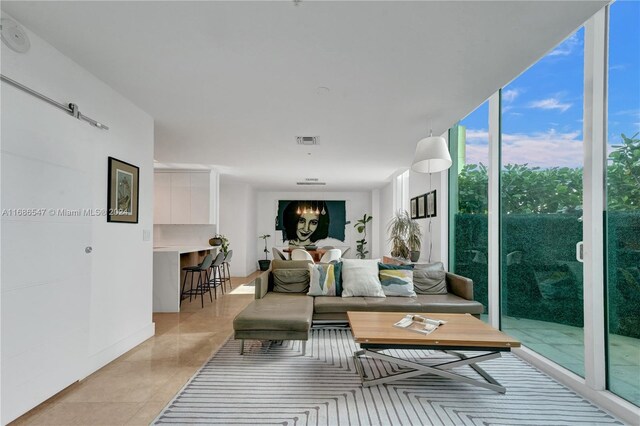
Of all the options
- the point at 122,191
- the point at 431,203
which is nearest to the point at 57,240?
the point at 122,191

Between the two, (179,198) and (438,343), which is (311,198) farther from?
(438,343)

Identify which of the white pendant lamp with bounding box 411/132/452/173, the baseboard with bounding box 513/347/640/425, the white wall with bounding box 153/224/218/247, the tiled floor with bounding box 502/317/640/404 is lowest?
the baseboard with bounding box 513/347/640/425

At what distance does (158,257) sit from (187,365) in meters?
2.54

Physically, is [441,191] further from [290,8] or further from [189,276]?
[189,276]

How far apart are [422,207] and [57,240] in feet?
16.8

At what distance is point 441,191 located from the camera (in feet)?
17.3

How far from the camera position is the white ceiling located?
2025mm

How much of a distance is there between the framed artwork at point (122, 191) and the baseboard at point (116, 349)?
118 centimetres

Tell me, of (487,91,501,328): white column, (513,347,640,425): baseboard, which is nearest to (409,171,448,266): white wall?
(487,91,501,328): white column

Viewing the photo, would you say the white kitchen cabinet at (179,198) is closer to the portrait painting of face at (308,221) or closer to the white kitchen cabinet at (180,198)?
the white kitchen cabinet at (180,198)

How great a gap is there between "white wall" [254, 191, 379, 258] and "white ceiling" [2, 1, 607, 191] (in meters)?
6.60

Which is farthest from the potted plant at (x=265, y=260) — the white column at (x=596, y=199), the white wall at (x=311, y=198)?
the white column at (x=596, y=199)

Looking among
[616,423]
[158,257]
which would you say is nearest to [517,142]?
[616,423]

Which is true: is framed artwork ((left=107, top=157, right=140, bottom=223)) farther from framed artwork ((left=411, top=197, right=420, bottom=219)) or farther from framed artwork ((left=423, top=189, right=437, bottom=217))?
framed artwork ((left=411, top=197, right=420, bottom=219))
